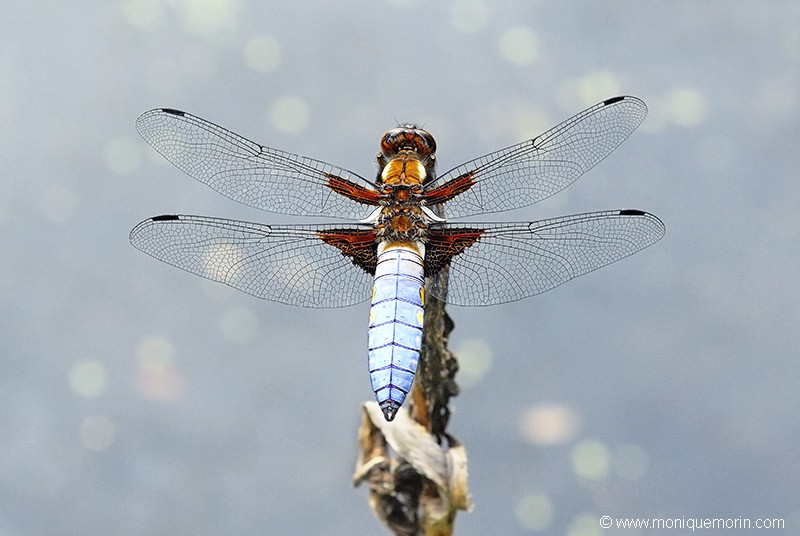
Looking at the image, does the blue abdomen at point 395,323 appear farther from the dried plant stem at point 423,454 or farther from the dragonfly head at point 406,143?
the dragonfly head at point 406,143

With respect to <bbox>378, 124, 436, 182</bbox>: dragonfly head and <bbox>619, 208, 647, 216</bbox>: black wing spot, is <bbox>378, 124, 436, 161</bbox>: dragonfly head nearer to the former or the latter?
<bbox>378, 124, 436, 182</bbox>: dragonfly head

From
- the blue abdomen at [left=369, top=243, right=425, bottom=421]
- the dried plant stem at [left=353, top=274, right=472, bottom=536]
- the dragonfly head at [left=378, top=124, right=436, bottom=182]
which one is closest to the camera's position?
the blue abdomen at [left=369, top=243, right=425, bottom=421]

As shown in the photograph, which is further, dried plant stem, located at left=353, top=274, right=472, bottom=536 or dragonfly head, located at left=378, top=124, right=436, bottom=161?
dragonfly head, located at left=378, top=124, right=436, bottom=161

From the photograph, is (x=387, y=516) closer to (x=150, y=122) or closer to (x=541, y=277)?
(x=541, y=277)

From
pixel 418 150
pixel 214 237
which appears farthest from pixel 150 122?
pixel 418 150

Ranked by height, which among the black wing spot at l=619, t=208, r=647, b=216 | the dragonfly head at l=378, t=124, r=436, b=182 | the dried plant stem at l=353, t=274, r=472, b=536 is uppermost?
the dragonfly head at l=378, t=124, r=436, b=182

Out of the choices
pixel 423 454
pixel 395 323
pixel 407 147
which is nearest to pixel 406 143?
pixel 407 147

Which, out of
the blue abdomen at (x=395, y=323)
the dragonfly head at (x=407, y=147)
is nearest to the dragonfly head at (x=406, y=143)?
the dragonfly head at (x=407, y=147)

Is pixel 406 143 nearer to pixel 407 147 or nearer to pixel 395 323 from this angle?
pixel 407 147

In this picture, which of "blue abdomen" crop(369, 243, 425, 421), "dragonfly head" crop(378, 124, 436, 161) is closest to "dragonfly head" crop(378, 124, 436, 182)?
"dragonfly head" crop(378, 124, 436, 161)
